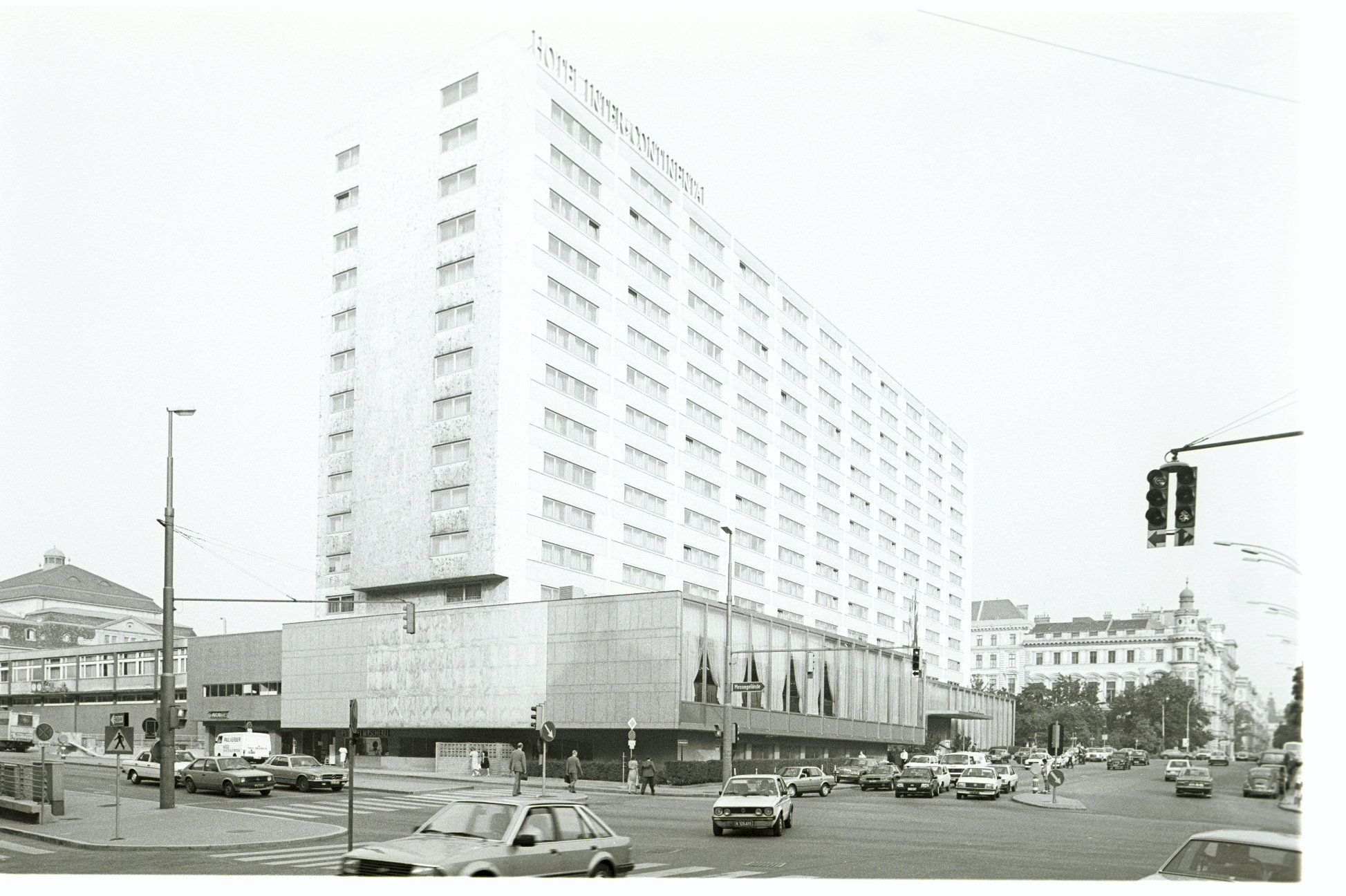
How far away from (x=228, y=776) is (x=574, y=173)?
39831mm

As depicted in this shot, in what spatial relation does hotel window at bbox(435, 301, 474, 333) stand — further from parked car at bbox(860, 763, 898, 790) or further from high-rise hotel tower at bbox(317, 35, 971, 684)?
parked car at bbox(860, 763, 898, 790)

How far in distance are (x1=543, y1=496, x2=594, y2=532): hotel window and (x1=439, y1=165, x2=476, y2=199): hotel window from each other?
17382mm

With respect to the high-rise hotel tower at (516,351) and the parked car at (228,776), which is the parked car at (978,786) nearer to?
the parked car at (228,776)

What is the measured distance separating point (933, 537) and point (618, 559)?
196 feet

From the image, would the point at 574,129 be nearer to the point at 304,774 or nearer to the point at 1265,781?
the point at 304,774

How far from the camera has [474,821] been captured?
1775 cm

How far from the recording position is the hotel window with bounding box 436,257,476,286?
220 ft

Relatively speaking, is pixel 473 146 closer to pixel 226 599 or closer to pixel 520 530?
pixel 520 530

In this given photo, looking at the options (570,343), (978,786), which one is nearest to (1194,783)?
(978,786)

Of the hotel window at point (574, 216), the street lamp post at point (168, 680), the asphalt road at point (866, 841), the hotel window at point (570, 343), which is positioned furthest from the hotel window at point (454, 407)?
the street lamp post at point (168, 680)

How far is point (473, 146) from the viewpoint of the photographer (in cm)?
6762

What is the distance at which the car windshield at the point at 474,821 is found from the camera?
17578 mm

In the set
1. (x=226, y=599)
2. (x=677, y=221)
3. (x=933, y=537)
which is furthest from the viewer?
(x=933, y=537)

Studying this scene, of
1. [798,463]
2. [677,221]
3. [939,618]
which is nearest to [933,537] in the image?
[939,618]
